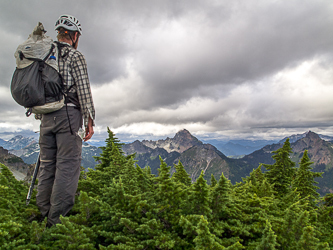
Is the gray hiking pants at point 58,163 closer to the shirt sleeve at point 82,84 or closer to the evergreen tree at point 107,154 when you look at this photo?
the shirt sleeve at point 82,84

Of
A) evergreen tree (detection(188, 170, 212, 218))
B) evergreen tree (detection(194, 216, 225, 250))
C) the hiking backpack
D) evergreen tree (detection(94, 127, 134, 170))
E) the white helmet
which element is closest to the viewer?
evergreen tree (detection(194, 216, 225, 250))

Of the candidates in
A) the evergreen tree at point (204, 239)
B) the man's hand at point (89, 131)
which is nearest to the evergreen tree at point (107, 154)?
the man's hand at point (89, 131)

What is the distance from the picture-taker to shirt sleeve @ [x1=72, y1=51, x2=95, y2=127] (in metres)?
5.04

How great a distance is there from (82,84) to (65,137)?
1572mm

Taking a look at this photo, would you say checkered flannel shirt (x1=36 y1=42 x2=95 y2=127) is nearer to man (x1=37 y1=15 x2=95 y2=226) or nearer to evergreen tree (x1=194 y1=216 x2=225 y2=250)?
man (x1=37 y1=15 x2=95 y2=226)

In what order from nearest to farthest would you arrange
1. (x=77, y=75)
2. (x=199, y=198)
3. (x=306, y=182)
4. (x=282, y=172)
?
(x=199, y=198) → (x=77, y=75) → (x=306, y=182) → (x=282, y=172)

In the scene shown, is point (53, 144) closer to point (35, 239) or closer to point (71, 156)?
point (71, 156)

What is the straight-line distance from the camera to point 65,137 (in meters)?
4.86

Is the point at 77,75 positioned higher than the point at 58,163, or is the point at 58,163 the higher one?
the point at 77,75

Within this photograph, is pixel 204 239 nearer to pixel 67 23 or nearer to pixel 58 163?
pixel 58 163

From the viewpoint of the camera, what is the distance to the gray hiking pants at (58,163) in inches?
185

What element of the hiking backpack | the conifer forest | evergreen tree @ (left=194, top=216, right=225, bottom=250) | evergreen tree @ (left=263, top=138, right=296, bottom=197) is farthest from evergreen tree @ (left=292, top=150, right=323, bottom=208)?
the hiking backpack

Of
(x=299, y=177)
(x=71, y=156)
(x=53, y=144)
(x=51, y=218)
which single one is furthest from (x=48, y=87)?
(x=299, y=177)

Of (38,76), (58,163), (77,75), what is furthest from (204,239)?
(38,76)
